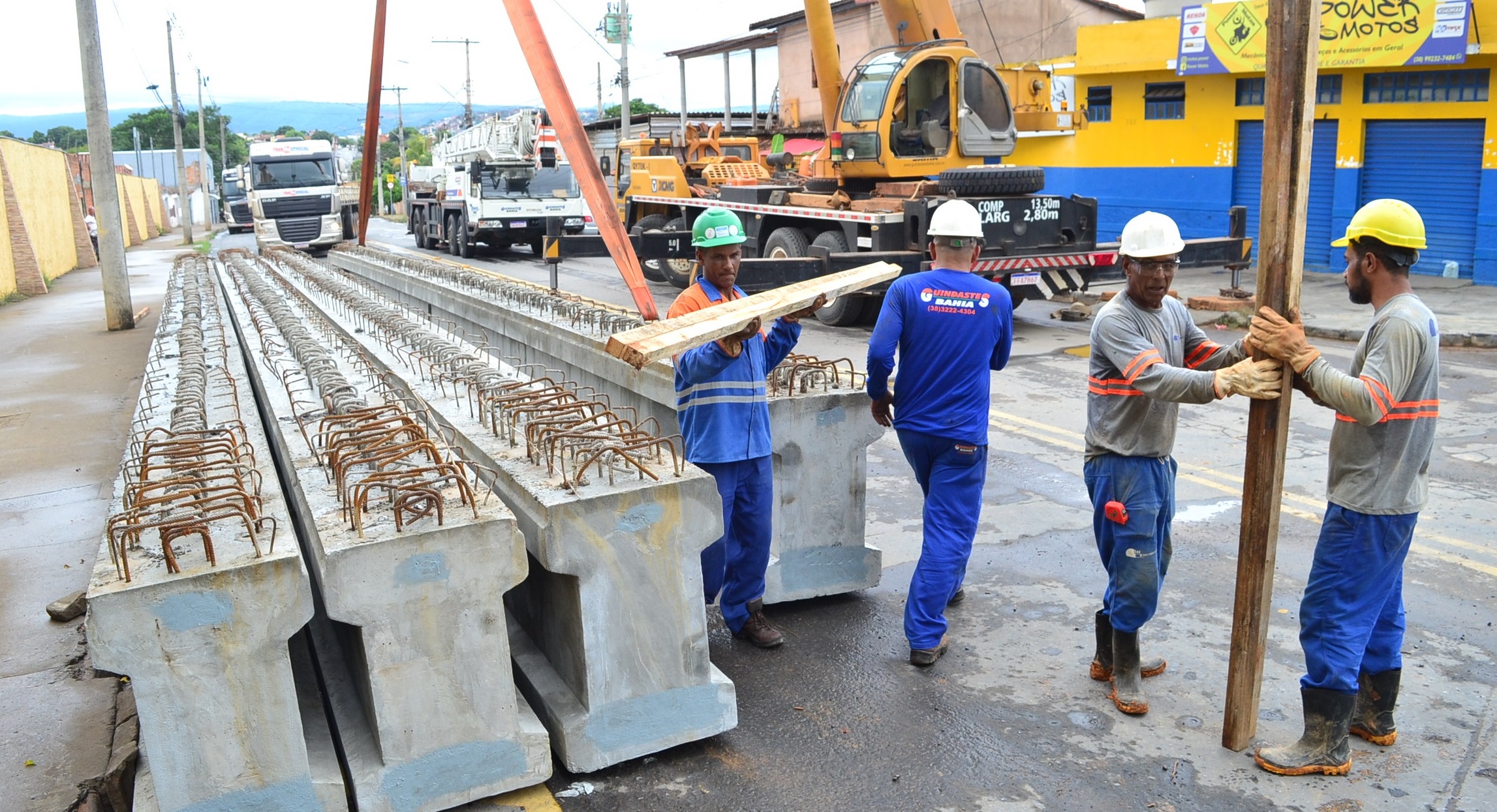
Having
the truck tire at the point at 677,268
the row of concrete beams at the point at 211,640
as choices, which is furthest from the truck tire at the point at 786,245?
the row of concrete beams at the point at 211,640

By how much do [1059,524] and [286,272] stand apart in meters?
9.47

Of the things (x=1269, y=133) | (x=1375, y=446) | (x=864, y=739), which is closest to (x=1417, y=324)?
(x=1375, y=446)

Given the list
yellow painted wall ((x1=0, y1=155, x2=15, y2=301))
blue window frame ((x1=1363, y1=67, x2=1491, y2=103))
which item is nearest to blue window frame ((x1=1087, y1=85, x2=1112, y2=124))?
blue window frame ((x1=1363, y1=67, x2=1491, y2=103))

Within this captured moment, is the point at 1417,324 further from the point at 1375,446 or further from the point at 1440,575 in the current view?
the point at 1440,575

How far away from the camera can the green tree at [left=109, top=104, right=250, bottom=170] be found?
88.8 m

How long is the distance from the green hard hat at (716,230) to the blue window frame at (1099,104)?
61.7 ft

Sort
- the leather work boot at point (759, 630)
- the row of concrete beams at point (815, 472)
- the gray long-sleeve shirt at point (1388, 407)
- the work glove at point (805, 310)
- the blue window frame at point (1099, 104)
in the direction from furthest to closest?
the blue window frame at point (1099, 104), the row of concrete beams at point (815, 472), the leather work boot at point (759, 630), the work glove at point (805, 310), the gray long-sleeve shirt at point (1388, 407)

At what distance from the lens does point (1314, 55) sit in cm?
325

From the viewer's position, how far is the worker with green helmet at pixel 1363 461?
335 centimetres

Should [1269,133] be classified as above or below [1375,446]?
above

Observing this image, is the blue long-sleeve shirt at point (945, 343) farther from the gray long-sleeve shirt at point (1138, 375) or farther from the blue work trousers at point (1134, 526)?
the blue work trousers at point (1134, 526)

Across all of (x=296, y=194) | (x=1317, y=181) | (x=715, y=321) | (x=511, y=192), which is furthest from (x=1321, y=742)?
(x=296, y=194)

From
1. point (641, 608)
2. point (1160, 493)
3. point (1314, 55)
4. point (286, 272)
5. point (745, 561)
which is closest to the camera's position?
point (1314, 55)

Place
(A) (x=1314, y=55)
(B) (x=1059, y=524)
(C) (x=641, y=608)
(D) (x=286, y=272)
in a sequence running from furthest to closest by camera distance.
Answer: (D) (x=286, y=272), (B) (x=1059, y=524), (C) (x=641, y=608), (A) (x=1314, y=55)
